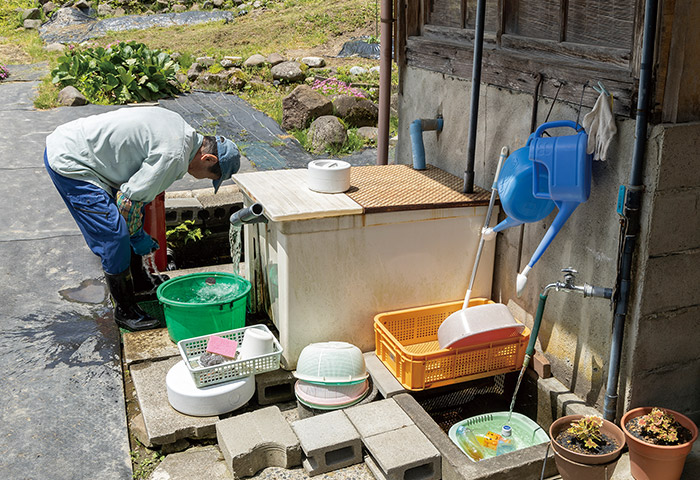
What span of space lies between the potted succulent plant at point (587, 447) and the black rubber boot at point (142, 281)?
3.80 meters

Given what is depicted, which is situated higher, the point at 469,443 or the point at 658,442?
the point at 658,442

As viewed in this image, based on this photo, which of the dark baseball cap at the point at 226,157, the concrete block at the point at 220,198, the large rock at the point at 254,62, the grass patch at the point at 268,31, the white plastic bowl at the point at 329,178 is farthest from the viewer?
the grass patch at the point at 268,31

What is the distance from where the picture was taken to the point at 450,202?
468 cm

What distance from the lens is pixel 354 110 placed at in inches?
509

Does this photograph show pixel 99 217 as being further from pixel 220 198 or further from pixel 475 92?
pixel 475 92

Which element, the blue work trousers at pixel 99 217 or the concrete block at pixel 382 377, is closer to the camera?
the concrete block at pixel 382 377

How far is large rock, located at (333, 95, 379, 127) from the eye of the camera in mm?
12922

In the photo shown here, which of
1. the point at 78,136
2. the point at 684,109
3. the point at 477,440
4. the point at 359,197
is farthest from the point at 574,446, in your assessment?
the point at 78,136

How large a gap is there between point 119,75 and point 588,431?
1413cm

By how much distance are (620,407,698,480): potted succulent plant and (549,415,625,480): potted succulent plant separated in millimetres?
97

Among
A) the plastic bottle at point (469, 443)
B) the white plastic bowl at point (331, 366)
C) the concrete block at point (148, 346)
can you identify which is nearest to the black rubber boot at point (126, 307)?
the concrete block at point (148, 346)

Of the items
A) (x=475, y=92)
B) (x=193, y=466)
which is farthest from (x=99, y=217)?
(x=475, y=92)

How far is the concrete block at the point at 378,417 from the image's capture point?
13.0 feet

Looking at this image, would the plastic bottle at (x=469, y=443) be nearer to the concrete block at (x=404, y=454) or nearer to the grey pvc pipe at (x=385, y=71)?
the concrete block at (x=404, y=454)
